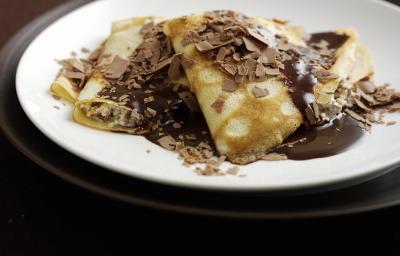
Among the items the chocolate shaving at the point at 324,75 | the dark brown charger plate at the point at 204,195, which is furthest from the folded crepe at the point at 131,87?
the chocolate shaving at the point at 324,75

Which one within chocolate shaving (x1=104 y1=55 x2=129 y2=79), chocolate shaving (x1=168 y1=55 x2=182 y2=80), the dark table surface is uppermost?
chocolate shaving (x1=168 y1=55 x2=182 y2=80)

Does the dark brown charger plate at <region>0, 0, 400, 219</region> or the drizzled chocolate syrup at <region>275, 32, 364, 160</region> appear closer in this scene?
the dark brown charger plate at <region>0, 0, 400, 219</region>

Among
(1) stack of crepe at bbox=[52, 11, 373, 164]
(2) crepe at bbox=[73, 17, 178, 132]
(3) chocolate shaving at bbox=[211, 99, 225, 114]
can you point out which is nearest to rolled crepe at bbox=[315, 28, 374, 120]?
(1) stack of crepe at bbox=[52, 11, 373, 164]

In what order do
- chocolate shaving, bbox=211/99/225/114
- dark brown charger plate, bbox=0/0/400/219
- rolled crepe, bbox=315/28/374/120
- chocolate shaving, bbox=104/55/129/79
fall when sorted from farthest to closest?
chocolate shaving, bbox=104/55/129/79 < rolled crepe, bbox=315/28/374/120 < chocolate shaving, bbox=211/99/225/114 < dark brown charger plate, bbox=0/0/400/219

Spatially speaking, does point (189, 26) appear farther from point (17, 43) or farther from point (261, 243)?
point (261, 243)

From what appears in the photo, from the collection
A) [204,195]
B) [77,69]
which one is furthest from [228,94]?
[77,69]

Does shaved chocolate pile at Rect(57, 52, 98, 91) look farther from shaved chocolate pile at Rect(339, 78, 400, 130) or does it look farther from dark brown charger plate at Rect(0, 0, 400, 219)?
shaved chocolate pile at Rect(339, 78, 400, 130)

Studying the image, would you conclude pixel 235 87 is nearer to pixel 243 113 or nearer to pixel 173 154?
pixel 243 113

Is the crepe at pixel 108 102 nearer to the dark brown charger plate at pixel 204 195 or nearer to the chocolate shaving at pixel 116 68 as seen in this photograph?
the chocolate shaving at pixel 116 68
